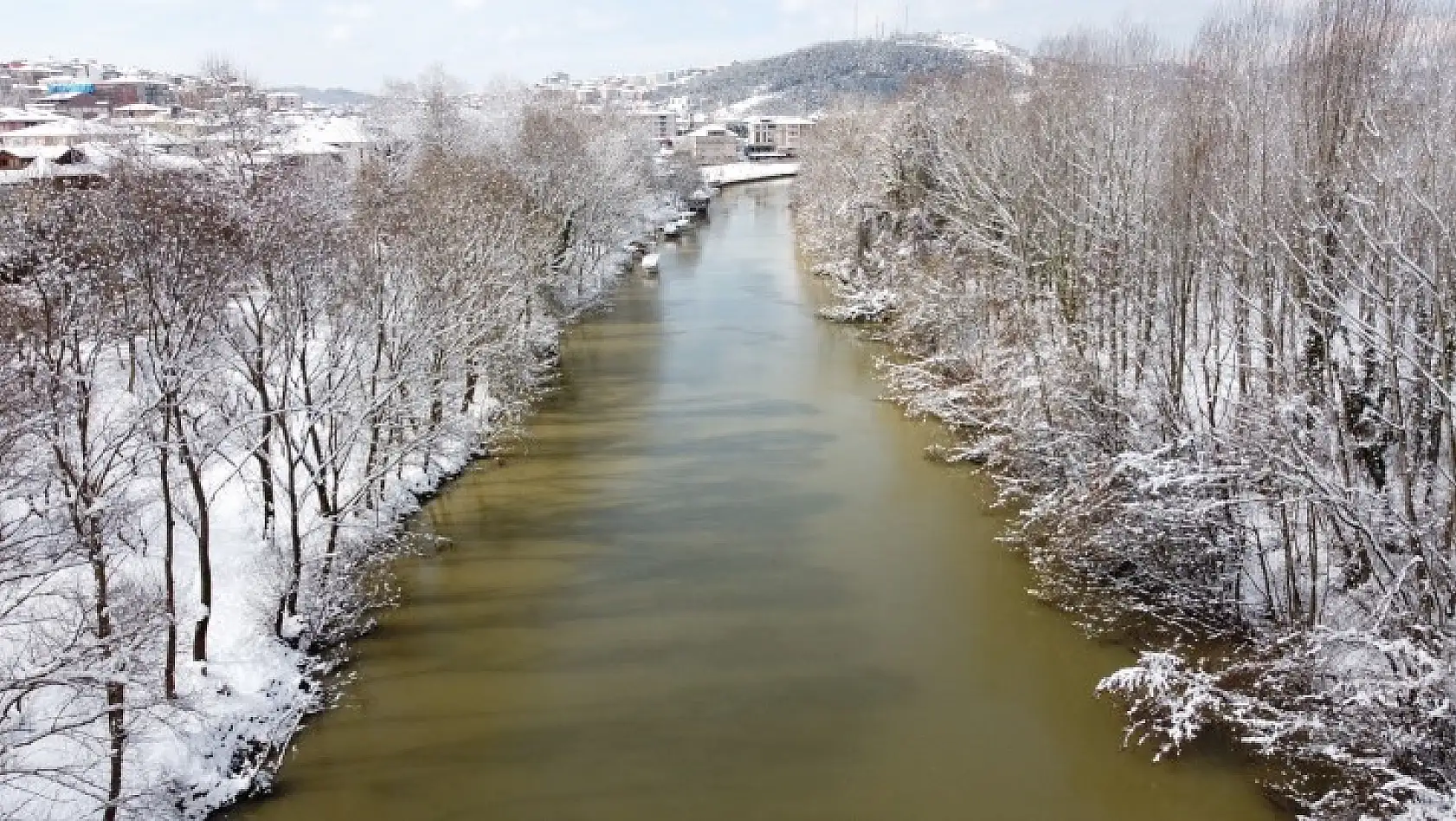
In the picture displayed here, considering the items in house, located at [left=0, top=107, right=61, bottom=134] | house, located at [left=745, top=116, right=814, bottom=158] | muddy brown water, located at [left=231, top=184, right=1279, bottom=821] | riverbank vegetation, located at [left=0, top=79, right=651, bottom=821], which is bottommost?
muddy brown water, located at [left=231, top=184, right=1279, bottom=821]

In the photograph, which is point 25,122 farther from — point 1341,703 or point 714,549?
point 1341,703

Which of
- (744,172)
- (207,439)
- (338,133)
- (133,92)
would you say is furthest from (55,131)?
(133,92)

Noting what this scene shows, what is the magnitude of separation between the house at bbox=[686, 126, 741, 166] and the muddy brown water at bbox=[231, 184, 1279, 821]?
264 feet

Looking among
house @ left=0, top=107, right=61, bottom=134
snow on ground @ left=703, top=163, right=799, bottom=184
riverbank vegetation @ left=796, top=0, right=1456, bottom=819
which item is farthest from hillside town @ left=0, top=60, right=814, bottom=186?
riverbank vegetation @ left=796, top=0, right=1456, bottom=819

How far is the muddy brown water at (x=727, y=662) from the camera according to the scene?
32.8 feet

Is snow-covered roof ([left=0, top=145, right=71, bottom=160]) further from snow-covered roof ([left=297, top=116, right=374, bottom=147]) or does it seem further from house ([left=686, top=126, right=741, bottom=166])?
house ([left=686, top=126, right=741, bottom=166])

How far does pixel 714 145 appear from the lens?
99.2m

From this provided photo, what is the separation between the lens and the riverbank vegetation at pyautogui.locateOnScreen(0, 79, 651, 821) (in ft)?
28.2

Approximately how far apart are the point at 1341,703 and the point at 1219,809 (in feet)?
5.66

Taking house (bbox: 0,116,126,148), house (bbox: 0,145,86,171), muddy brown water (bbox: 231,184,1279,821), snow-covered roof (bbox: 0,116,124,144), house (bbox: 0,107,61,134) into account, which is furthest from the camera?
house (bbox: 0,107,61,134)

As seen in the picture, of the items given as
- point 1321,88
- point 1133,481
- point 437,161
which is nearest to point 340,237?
point 437,161

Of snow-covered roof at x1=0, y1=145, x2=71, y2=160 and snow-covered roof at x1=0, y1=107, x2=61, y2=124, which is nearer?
snow-covered roof at x1=0, y1=145, x2=71, y2=160

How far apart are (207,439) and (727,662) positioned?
267 inches

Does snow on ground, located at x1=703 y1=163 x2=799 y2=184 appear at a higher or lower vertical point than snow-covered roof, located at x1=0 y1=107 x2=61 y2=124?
lower
